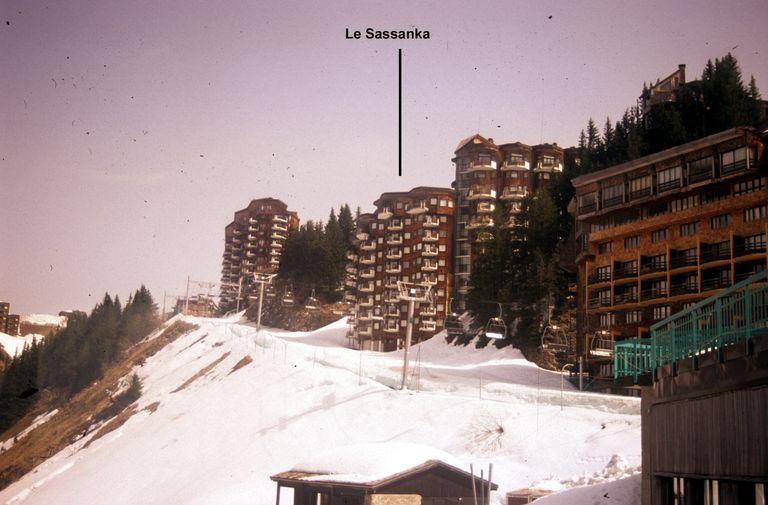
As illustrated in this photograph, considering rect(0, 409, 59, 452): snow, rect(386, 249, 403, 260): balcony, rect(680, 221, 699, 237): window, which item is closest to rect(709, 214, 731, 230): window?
rect(680, 221, 699, 237): window

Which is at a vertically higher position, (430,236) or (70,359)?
(430,236)

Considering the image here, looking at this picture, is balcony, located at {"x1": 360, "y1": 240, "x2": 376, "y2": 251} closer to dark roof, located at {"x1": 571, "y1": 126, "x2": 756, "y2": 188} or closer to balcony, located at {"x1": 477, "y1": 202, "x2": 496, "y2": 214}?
balcony, located at {"x1": 477, "y1": 202, "x2": 496, "y2": 214}

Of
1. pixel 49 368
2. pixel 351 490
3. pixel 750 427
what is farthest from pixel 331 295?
pixel 750 427

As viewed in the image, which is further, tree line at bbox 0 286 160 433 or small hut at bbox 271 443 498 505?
tree line at bbox 0 286 160 433

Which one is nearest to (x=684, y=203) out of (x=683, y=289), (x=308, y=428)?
(x=683, y=289)

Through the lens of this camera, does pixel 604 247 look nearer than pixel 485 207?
Yes

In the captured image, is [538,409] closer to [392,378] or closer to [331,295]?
[392,378]

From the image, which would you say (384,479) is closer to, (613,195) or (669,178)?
(669,178)
